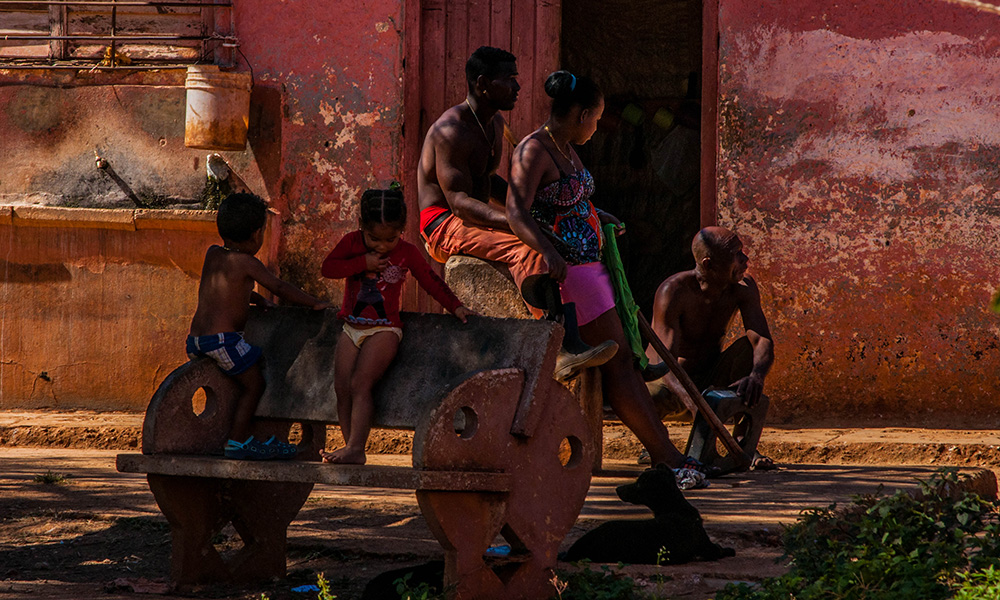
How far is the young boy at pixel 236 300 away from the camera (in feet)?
13.7

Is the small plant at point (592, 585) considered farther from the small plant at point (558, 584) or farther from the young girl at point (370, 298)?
the young girl at point (370, 298)

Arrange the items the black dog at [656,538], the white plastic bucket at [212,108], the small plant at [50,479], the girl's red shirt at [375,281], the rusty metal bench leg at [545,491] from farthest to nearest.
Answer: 1. the white plastic bucket at [212,108]
2. the small plant at [50,479]
3. the black dog at [656,538]
4. the girl's red shirt at [375,281]
5. the rusty metal bench leg at [545,491]

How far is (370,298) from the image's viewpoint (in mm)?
4020

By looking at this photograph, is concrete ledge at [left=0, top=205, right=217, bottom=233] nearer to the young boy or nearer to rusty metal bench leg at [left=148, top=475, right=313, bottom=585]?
the young boy

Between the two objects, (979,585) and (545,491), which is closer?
(979,585)

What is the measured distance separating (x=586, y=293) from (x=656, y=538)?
1.56 m

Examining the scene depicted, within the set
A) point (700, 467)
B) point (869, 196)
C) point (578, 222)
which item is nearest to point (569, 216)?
point (578, 222)

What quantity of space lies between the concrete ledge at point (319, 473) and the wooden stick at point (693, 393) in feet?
7.47

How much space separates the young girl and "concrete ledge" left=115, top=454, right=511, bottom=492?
33 centimetres

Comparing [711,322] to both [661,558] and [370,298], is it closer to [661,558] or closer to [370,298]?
[661,558]

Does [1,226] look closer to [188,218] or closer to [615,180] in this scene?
[188,218]

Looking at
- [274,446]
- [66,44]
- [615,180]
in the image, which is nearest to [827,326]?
[615,180]

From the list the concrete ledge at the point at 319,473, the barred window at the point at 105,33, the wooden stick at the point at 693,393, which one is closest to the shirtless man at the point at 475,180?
the wooden stick at the point at 693,393

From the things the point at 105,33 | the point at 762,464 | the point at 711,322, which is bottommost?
the point at 762,464
